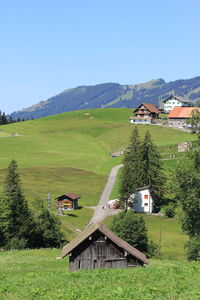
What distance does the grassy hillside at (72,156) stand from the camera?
4144 inches

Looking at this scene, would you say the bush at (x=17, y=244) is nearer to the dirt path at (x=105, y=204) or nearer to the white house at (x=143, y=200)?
the dirt path at (x=105, y=204)

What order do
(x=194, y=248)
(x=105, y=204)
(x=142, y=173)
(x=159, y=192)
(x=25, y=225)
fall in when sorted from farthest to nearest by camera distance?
(x=142, y=173) < (x=159, y=192) < (x=105, y=204) < (x=25, y=225) < (x=194, y=248)

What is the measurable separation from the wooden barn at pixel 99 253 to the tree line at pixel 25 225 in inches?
1086

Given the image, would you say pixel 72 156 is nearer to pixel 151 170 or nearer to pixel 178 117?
pixel 151 170

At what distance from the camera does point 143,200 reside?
92688mm

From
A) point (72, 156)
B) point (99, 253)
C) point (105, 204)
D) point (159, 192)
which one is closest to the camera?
point (99, 253)

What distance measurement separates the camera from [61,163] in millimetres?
136875

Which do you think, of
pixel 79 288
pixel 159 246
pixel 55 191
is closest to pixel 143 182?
pixel 55 191

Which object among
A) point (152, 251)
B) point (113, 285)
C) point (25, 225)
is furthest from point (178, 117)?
point (113, 285)

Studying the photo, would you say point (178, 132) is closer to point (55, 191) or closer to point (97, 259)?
point (55, 191)

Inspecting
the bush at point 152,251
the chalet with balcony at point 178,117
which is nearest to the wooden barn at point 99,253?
the bush at point 152,251

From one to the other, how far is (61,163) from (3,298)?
4541 inches

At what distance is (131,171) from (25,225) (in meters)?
39.4

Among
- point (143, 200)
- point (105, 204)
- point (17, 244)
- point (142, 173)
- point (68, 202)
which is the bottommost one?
point (105, 204)
